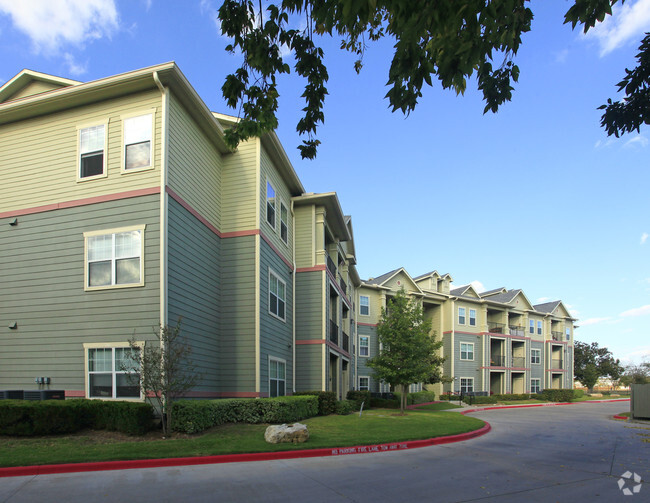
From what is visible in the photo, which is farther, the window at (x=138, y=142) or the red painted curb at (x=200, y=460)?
the window at (x=138, y=142)

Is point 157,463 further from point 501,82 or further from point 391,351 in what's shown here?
point 391,351

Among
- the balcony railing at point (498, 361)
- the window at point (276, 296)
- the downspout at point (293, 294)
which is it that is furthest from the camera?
the balcony railing at point (498, 361)

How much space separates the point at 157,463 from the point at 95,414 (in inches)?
149

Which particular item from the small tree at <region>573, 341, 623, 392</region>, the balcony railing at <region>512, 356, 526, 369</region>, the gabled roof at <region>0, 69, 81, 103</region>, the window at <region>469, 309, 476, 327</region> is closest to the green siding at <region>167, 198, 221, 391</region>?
the gabled roof at <region>0, 69, 81, 103</region>

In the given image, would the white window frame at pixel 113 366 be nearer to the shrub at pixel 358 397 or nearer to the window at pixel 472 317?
the shrub at pixel 358 397

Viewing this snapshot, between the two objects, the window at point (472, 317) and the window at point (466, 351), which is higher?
the window at point (472, 317)

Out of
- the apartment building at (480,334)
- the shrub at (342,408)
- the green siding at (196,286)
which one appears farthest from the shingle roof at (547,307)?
the green siding at (196,286)

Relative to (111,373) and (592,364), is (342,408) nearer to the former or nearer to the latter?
(111,373)

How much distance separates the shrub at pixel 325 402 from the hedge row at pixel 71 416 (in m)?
9.36

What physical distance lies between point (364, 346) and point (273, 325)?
73.5 ft

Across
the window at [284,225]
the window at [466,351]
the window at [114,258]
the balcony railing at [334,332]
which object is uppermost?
the window at [284,225]

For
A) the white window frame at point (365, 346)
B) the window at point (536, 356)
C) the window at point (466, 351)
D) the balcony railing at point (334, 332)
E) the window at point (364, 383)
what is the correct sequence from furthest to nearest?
the window at point (536, 356), the window at point (466, 351), the white window frame at point (365, 346), the window at point (364, 383), the balcony railing at point (334, 332)

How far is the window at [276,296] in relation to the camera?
19.7m

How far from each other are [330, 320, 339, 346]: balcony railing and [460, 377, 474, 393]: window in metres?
23.5
